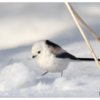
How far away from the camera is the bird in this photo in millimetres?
598

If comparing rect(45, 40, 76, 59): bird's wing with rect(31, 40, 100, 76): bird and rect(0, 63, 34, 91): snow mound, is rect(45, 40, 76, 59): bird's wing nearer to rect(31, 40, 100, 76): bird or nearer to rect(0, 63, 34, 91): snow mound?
rect(31, 40, 100, 76): bird

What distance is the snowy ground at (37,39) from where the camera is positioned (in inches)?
23.6

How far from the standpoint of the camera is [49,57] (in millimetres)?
603

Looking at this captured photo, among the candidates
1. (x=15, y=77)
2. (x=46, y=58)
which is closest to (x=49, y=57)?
(x=46, y=58)

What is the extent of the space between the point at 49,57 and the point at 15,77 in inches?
5.6

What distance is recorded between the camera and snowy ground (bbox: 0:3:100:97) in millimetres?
599

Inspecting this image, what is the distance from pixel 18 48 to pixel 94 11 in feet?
1.23

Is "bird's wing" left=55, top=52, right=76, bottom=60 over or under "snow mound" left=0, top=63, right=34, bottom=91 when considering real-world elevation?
over

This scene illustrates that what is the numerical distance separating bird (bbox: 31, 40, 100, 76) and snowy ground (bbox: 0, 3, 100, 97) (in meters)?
0.04

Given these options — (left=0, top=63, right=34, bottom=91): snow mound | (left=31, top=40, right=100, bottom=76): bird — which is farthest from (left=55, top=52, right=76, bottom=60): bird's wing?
(left=0, top=63, right=34, bottom=91): snow mound

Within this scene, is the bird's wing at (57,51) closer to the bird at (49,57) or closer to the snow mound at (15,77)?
the bird at (49,57)

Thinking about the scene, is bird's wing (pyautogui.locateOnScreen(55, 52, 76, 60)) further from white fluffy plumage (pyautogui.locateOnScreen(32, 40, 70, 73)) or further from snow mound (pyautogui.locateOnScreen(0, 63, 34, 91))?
snow mound (pyautogui.locateOnScreen(0, 63, 34, 91))

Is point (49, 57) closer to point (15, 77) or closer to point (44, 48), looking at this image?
point (44, 48)

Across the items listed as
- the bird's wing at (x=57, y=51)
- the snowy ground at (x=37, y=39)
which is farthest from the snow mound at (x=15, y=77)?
the bird's wing at (x=57, y=51)
